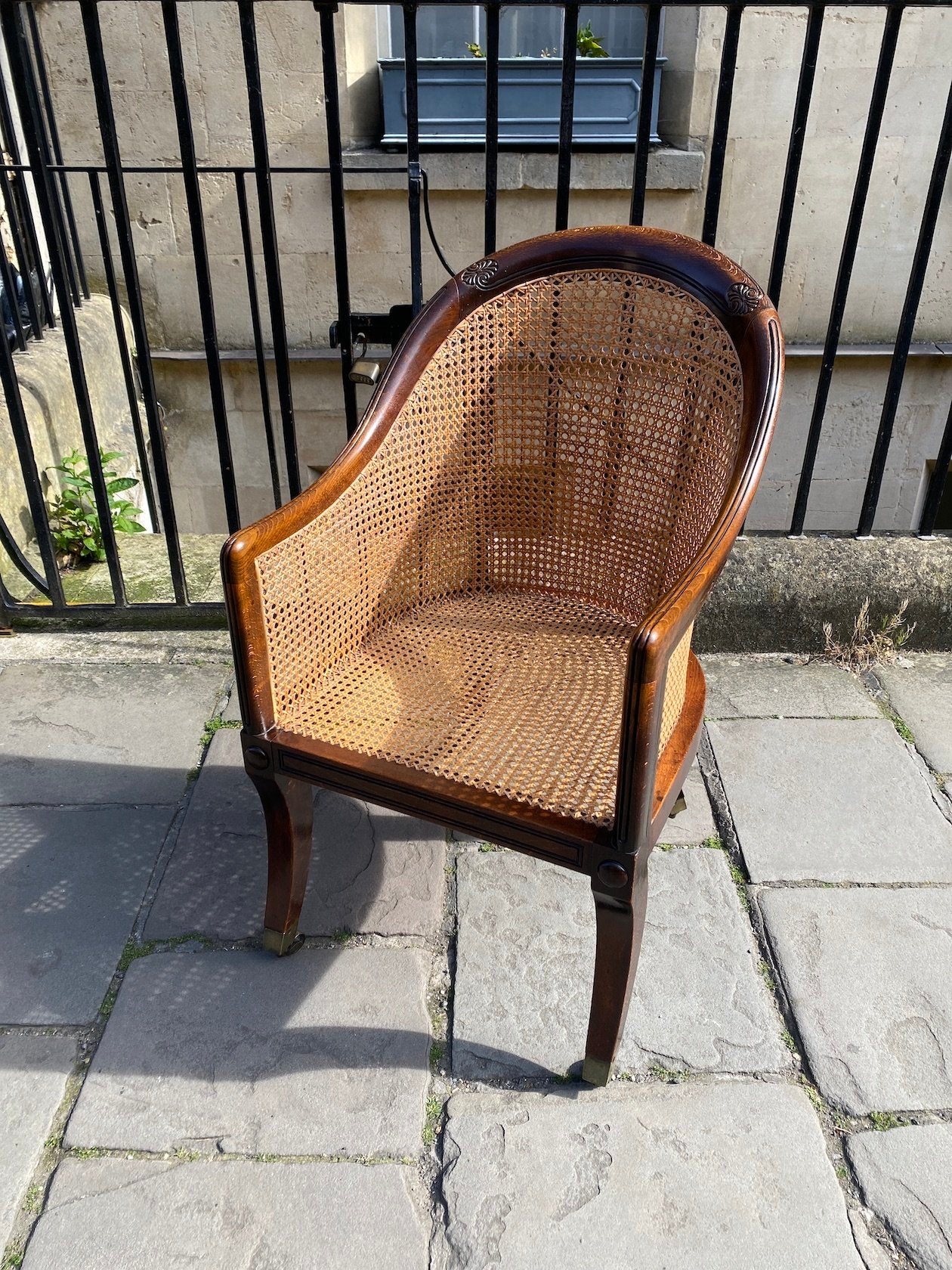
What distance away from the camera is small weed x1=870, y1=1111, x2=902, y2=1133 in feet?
4.89

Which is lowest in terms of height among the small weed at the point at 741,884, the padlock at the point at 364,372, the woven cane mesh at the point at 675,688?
the small weed at the point at 741,884

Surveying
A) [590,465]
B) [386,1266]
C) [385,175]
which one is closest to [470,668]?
[590,465]

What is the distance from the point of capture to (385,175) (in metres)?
5.39

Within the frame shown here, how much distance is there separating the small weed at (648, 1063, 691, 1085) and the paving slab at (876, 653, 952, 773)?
3.51 ft

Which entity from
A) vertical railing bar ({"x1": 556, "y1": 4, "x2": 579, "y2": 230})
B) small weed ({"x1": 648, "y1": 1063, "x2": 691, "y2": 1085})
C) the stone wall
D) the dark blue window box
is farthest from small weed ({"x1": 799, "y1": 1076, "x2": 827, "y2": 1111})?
the dark blue window box

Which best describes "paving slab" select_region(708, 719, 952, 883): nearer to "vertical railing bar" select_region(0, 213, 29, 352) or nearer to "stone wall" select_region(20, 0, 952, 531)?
"vertical railing bar" select_region(0, 213, 29, 352)

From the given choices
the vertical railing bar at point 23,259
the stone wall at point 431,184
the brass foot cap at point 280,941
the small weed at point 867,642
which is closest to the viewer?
the brass foot cap at point 280,941

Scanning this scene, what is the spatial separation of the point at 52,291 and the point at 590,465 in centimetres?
362

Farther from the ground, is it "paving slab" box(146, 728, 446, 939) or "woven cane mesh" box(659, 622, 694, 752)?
"woven cane mesh" box(659, 622, 694, 752)

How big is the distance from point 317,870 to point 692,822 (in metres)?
0.81

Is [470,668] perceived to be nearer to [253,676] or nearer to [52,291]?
[253,676]

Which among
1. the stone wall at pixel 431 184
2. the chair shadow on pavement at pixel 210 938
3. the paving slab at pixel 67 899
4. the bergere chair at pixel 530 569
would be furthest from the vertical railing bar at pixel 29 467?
the stone wall at pixel 431 184

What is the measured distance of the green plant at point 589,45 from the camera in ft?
18.4

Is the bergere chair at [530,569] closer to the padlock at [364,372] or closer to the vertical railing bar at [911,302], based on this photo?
the padlock at [364,372]
